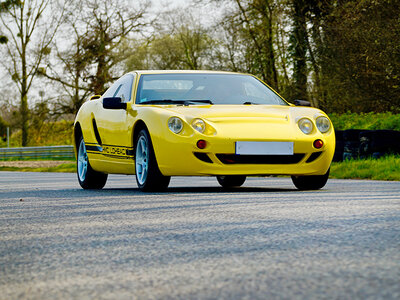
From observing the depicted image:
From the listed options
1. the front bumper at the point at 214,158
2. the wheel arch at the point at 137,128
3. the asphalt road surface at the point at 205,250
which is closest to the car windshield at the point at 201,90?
the wheel arch at the point at 137,128

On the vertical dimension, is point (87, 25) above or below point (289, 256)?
above

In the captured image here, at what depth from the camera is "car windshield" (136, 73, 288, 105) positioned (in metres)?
8.85

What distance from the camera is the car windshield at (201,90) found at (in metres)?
8.85

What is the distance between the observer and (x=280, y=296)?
262cm

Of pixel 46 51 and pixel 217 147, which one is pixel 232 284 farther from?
pixel 46 51

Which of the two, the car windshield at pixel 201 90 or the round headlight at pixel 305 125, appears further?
the car windshield at pixel 201 90

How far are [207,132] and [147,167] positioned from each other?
81 centimetres

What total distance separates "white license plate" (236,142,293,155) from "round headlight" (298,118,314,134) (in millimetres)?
296

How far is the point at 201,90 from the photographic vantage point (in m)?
9.05

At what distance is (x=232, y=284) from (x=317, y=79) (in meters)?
25.2

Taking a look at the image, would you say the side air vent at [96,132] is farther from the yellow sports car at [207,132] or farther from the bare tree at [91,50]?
the bare tree at [91,50]

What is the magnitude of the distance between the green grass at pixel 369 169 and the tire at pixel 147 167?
15.6 ft

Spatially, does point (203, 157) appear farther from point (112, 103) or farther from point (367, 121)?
point (367, 121)

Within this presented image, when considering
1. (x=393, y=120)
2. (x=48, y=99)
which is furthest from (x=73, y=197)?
(x=48, y=99)
